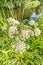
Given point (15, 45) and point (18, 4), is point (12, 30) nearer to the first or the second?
point (15, 45)

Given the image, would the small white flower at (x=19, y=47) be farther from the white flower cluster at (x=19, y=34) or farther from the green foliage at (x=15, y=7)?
the green foliage at (x=15, y=7)

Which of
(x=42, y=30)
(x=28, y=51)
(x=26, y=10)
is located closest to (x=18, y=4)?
(x=26, y=10)

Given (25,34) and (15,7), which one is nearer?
(25,34)

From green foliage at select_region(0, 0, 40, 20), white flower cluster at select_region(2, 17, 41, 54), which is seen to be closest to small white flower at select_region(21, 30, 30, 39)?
white flower cluster at select_region(2, 17, 41, 54)

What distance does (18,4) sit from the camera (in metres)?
3.03

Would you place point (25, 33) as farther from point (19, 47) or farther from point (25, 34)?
point (19, 47)

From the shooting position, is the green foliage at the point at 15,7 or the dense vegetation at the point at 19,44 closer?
the dense vegetation at the point at 19,44

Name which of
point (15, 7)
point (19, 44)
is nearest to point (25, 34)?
point (19, 44)

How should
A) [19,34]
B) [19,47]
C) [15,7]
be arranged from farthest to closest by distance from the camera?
[15,7] < [19,34] < [19,47]

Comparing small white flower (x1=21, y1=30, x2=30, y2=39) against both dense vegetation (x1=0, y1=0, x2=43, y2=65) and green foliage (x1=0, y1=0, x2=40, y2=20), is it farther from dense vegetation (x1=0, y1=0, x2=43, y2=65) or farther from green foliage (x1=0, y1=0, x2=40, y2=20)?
green foliage (x1=0, y1=0, x2=40, y2=20)

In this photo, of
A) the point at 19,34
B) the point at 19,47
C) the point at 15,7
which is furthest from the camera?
the point at 15,7

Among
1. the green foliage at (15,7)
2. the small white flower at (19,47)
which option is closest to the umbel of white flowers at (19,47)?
the small white flower at (19,47)

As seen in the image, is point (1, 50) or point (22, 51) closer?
point (22, 51)

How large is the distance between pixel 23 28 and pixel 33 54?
31 centimetres
